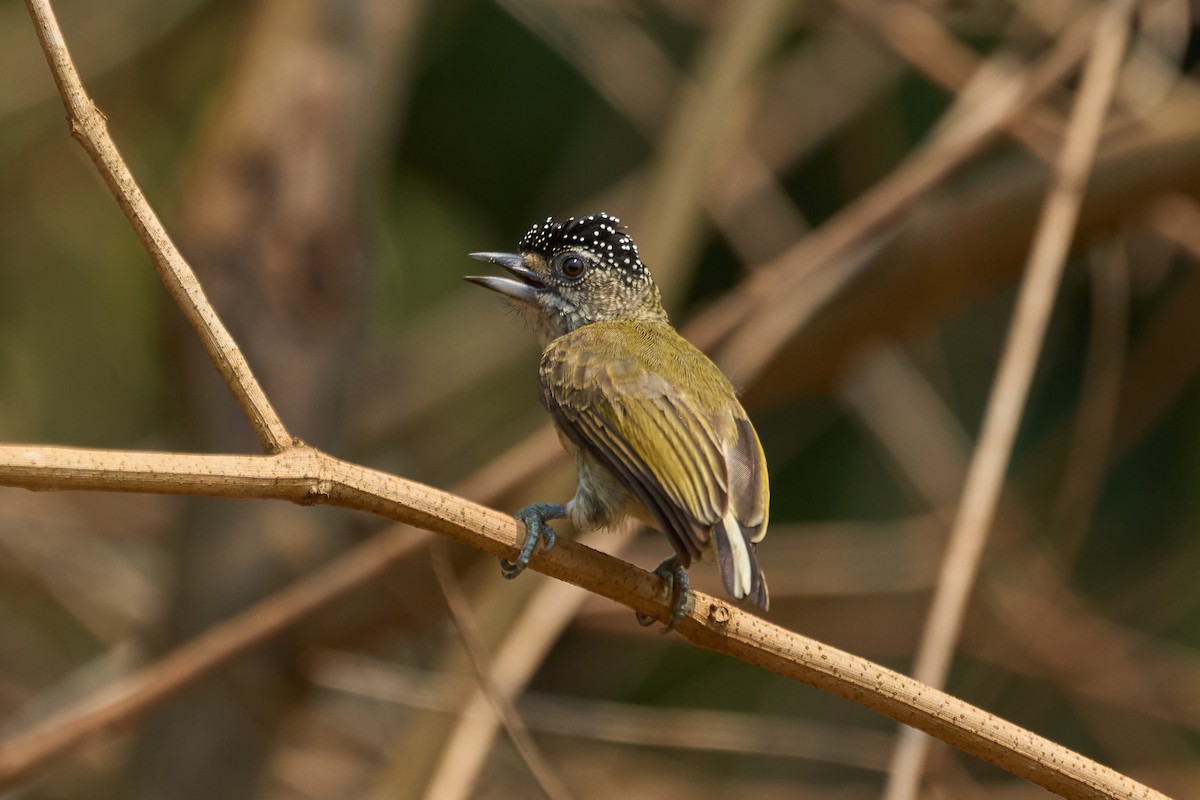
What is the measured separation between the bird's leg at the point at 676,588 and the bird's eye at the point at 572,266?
930 millimetres

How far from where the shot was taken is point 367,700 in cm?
564

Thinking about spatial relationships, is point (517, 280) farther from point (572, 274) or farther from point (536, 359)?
point (536, 359)

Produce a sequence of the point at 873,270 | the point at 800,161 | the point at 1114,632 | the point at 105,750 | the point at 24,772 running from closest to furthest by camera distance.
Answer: the point at 24,772 → the point at 873,270 → the point at 1114,632 → the point at 105,750 → the point at 800,161

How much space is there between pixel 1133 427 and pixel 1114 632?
0.75 m

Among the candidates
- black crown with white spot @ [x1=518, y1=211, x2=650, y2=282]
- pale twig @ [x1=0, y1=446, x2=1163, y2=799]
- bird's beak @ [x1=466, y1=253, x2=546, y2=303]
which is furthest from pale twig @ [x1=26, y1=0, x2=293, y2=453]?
black crown with white spot @ [x1=518, y1=211, x2=650, y2=282]

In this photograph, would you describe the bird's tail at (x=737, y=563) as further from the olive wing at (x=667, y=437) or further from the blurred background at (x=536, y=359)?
the blurred background at (x=536, y=359)

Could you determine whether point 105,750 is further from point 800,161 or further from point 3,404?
point 800,161

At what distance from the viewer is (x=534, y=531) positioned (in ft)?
6.35

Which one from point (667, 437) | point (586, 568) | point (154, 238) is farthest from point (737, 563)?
point (154, 238)

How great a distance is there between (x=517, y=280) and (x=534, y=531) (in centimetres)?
109

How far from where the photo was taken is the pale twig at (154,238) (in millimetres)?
1553

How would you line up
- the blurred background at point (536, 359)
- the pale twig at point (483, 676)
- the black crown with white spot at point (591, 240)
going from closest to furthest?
1. the pale twig at point (483, 676)
2. the black crown with white spot at point (591, 240)
3. the blurred background at point (536, 359)

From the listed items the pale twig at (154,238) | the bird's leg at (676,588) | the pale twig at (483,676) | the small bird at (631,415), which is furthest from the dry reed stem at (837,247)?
the pale twig at (154,238)

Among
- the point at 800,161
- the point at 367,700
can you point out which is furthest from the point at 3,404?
the point at 800,161
